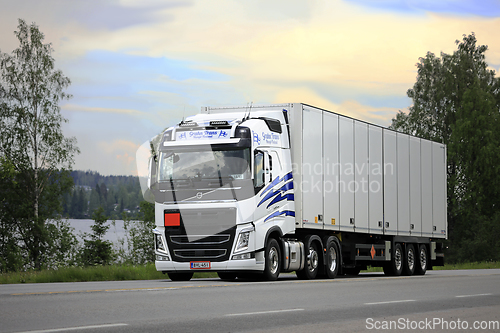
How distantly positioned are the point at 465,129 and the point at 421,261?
31945 millimetres

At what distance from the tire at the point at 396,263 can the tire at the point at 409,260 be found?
11.5 inches

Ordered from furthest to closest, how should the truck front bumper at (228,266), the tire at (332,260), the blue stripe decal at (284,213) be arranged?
the tire at (332,260) < the blue stripe decal at (284,213) < the truck front bumper at (228,266)

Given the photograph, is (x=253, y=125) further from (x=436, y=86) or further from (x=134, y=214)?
(x=436, y=86)

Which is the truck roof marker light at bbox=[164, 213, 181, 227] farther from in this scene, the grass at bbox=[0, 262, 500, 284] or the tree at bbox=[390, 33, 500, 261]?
the tree at bbox=[390, 33, 500, 261]

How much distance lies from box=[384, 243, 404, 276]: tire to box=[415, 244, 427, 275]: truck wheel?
1.37 m

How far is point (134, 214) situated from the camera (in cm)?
5509

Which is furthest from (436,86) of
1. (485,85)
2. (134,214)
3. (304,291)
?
(304,291)

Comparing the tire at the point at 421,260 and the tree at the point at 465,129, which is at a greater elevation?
the tree at the point at 465,129

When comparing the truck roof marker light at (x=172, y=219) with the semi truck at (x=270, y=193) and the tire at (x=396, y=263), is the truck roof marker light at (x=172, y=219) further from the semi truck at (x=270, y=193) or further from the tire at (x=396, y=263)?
the tire at (x=396, y=263)

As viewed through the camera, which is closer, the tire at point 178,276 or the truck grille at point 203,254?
the truck grille at point 203,254

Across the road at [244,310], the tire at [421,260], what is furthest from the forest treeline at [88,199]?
the road at [244,310]

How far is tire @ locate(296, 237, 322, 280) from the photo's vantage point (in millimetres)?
19156

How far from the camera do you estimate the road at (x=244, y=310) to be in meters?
8.23

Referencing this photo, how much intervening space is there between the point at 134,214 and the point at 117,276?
35742 mm
